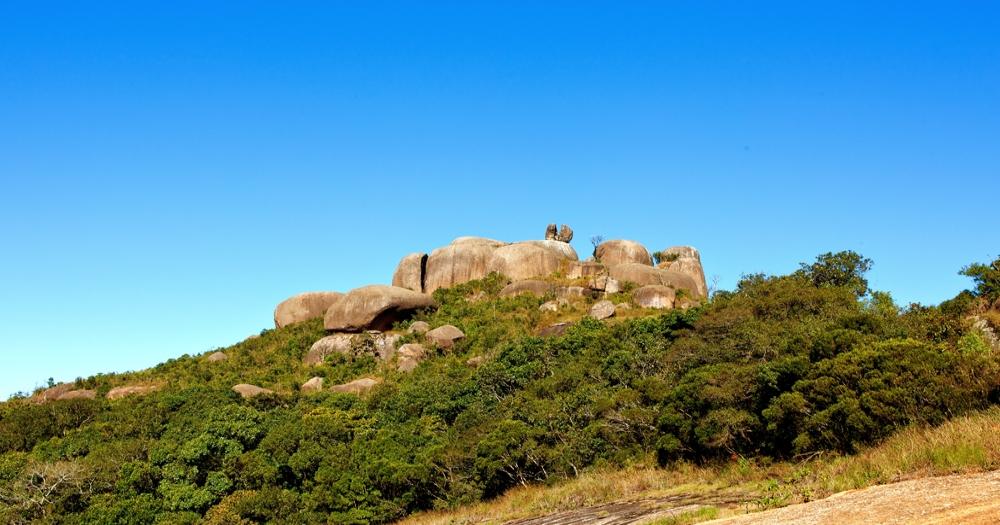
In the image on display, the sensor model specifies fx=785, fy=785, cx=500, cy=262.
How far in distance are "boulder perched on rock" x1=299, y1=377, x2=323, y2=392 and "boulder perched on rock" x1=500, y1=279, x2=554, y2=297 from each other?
16.0 m

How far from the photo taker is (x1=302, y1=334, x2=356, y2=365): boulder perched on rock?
4797 centimetres

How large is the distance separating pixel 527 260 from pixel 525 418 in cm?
3181

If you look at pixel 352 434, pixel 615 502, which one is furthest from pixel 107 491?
pixel 615 502

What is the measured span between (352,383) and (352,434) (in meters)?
11.4

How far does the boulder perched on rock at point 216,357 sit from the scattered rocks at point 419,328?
12.7 metres

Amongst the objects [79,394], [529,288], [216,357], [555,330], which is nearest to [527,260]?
[529,288]

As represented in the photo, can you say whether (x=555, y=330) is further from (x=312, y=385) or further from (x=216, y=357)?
(x=216, y=357)

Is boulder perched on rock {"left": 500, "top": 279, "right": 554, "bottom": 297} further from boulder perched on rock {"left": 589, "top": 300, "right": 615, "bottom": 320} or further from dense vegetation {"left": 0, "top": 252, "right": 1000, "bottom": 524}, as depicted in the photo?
dense vegetation {"left": 0, "top": 252, "right": 1000, "bottom": 524}

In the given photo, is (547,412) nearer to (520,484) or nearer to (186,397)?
(520,484)

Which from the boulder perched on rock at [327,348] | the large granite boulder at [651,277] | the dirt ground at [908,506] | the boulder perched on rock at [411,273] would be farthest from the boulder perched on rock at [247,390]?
the dirt ground at [908,506]

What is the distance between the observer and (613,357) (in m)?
33.2

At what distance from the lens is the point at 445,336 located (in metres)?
46.5

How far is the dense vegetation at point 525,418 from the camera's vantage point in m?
19.5

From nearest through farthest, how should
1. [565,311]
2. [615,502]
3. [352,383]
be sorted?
[615,502] → [352,383] → [565,311]
